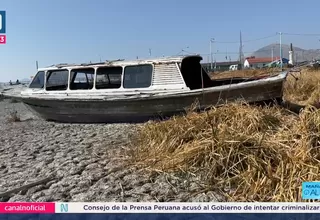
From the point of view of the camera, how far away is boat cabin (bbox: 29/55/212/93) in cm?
709

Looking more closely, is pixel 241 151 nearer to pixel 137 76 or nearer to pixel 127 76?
pixel 137 76

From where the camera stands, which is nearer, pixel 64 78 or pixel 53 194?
pixel 53 194

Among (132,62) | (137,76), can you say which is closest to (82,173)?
(137,76)

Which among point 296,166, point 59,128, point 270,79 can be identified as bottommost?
point 59,128

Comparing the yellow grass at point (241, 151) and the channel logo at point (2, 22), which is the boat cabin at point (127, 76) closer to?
the yellow grass at point (241, 151)

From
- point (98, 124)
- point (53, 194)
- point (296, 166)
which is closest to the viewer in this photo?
point (296, 166)

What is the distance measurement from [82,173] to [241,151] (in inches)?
80.2

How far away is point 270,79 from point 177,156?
3012 millimetres

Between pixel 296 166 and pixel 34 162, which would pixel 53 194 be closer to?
pixel 34 162

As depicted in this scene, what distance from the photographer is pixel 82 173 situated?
4.09m

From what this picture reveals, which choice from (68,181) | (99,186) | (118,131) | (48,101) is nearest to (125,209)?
(99,186)

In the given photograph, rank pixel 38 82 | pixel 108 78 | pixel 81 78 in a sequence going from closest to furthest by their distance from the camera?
pixel 108 78 → pixel 81 78 → pixel 38 82

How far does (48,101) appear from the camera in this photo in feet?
26.9

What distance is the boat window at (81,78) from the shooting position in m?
7.93
